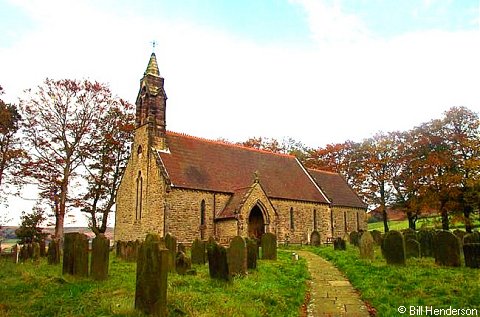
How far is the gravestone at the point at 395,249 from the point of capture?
40.2 ft

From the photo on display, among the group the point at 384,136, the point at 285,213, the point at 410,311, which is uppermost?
the point at 384,136

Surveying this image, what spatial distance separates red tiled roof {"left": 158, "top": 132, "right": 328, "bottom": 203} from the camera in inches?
976

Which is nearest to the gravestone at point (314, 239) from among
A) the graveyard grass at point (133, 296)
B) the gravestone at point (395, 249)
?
the gravestone at point (395, 249)

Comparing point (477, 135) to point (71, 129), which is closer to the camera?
point (71, 129)

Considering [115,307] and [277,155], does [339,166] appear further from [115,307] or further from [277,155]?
[115,307]

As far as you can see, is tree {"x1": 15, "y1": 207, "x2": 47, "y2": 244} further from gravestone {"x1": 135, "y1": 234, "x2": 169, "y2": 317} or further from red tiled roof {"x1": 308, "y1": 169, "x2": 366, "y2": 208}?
gravestone {"x1": 135, "y1": 234, "x2": 169, "y2": 317}

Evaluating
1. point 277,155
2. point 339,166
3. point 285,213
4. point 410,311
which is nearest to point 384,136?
point 339,166

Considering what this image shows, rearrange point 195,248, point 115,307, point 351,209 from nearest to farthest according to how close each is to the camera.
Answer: point 115,307 < point 195,248 < point 351,209

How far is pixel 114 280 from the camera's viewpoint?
9.49 m

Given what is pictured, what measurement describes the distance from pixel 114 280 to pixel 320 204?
22.7 m

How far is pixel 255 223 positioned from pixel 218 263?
1627 cm

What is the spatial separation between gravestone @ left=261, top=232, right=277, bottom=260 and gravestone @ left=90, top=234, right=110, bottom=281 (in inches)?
290

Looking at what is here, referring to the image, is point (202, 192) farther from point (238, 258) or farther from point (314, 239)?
point (238, 258)

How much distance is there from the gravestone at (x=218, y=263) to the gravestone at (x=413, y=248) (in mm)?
8166
